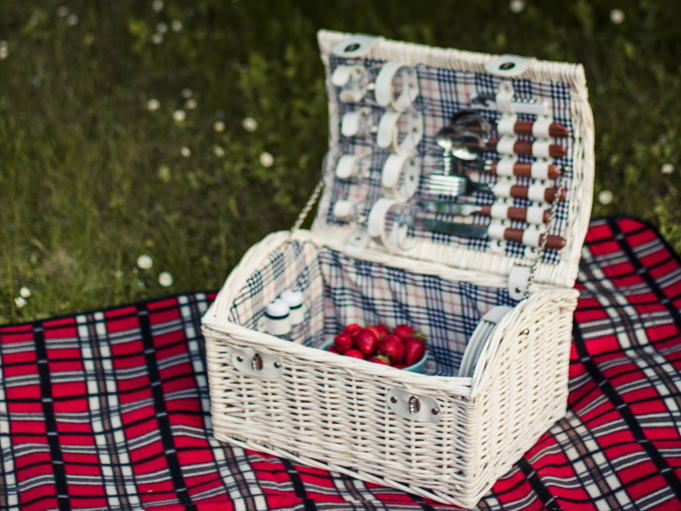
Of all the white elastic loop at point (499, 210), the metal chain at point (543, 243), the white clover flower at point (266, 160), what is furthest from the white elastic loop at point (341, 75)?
the white clover flower at point (266, 160)

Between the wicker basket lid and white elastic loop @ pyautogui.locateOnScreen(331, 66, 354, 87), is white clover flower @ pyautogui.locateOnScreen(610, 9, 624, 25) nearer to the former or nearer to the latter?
the wicker basket lid

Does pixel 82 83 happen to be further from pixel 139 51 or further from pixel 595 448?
pixel 595 448

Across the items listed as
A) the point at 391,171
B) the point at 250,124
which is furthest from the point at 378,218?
the point at 250,124

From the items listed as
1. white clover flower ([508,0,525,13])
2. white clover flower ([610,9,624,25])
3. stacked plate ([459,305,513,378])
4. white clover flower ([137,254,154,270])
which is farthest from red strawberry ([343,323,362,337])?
white clover flower ([508,0,525,13])

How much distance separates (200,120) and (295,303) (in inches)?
A: 61.1

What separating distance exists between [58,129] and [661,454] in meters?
2.46

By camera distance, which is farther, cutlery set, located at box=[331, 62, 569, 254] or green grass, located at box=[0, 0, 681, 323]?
green grass, located at box=[0, 0, 681, 323]

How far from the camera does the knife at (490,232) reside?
191cm

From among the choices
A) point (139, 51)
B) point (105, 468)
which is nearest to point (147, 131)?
point (139, 51)

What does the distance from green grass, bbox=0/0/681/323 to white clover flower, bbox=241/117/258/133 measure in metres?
0.03

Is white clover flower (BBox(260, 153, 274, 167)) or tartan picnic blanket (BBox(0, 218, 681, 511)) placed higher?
white clover flower (BBox(260, 153, 274, 167))

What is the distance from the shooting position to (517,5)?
3609mm

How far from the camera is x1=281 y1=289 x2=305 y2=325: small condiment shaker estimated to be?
76.5 inches

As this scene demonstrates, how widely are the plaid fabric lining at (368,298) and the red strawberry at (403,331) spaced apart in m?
0.06
